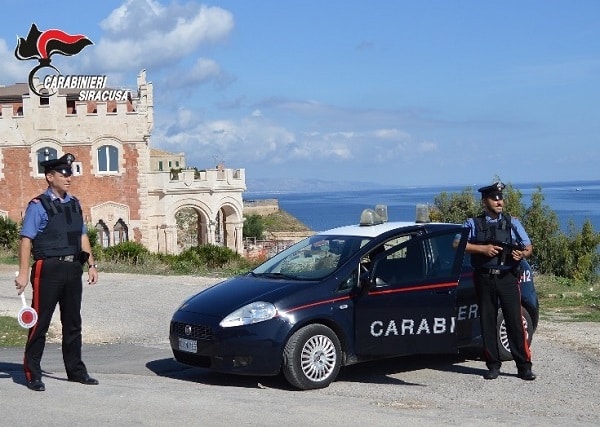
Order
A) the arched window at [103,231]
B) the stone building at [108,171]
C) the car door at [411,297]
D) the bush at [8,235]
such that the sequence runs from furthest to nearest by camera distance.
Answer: the arched window at [103,231], the stone building at [108,171], the bush at [8,235], the car door at [411,297]

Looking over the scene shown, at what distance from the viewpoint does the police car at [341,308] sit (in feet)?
29.7

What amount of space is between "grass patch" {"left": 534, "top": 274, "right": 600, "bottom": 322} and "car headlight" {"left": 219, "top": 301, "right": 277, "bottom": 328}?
7008 millimetres

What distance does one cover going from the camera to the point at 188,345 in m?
9.45

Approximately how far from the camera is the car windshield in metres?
9.80

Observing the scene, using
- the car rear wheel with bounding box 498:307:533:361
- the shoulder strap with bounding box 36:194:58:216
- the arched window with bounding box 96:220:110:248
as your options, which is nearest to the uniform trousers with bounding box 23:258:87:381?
the shoulder strap with bounding box 36:194:58:216

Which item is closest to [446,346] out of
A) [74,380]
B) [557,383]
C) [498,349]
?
[498,349]

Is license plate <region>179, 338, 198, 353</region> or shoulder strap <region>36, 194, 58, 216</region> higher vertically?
shoulder strap <region>36, 194, 58, 216</region>

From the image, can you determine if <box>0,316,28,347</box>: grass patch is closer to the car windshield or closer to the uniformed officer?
the car windshield

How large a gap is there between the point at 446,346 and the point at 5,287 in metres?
13.0

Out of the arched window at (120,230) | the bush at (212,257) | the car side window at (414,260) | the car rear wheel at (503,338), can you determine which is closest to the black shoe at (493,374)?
the car rear wheel at (503,338)

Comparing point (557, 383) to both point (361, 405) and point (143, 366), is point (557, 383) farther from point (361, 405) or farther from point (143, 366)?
point (143, 366)

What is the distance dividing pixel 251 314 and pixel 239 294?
1.47 feet

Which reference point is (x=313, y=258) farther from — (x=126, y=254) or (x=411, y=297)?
(x=126, y=254)

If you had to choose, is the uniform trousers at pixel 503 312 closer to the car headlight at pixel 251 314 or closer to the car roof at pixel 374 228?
the car roof at pixel 374 228
